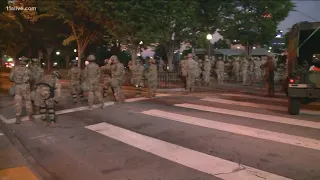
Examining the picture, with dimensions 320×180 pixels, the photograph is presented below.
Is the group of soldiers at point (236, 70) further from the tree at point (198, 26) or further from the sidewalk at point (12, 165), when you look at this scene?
the sidewalk at point (12, 165)

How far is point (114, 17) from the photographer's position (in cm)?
2022

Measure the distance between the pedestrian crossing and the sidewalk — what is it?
2.15m

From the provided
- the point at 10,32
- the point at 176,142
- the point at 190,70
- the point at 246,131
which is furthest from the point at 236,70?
the point at 10,32

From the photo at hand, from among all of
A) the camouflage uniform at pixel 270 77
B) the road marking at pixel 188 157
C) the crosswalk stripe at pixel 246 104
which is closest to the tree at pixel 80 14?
the crosswalk stripe at pixel 246 104

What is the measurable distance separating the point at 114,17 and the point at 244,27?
55.8 feet

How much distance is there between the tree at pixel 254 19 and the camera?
1210 inches

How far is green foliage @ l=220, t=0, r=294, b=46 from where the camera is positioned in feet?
101

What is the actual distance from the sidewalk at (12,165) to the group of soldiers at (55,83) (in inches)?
86.9

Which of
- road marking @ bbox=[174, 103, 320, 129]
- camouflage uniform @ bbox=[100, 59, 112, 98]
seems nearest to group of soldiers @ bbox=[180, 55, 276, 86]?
camouflage uniform @ bbox=[100, 59, 112, 98]

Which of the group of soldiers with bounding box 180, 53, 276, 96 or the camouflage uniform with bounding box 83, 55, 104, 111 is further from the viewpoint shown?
the group of soldiers with bounding box 180, 53, 276, 96

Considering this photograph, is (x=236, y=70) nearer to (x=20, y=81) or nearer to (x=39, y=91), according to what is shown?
(x=39, y=91)

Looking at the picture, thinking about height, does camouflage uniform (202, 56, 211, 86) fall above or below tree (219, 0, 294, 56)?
below

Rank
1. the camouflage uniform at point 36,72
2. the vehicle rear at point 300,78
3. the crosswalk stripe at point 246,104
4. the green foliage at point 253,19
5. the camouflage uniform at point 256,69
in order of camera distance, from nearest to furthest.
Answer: the vehicle rear at point 300,78
the crosswalk stripe at point 246,104
the camouflage uniform at point 36,72
the camouflage uniform at point 256,69
the green foliage at point 253,19

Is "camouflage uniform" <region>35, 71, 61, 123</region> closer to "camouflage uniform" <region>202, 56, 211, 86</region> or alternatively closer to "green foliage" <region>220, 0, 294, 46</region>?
"camouflage uniform" <region>202, 56, 211, 86</region>
